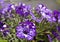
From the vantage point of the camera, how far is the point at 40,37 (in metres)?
0.99

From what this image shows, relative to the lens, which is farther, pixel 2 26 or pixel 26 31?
pixel 2 26

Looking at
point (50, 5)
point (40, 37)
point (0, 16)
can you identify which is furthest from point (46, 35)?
point (50, 5)

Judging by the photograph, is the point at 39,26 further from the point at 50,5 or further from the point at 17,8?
the point at 50,5

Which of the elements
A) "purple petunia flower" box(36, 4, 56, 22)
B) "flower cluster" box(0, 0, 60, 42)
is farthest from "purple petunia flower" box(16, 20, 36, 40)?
"purple petunia flower" box(36, 4, 56, 22)

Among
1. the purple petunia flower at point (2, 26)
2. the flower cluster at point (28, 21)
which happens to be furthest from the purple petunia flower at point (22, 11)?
the purple petunia flower at point (2, 26)

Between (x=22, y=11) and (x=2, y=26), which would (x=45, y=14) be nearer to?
(x=22, y=11)

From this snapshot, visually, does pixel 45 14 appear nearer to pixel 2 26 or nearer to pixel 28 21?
pixel 28 21

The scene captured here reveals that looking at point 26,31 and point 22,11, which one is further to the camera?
point 22,11

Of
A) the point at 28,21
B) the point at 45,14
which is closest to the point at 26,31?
the point at 28,21

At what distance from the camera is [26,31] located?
0.94 m

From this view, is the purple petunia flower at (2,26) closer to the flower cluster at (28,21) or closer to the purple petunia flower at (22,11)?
the flower cluster at (28,21)

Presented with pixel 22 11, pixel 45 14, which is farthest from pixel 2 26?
pixel 45 14

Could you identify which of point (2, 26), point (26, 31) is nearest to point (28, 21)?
point (26, 31)

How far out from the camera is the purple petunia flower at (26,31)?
3.02 feet
